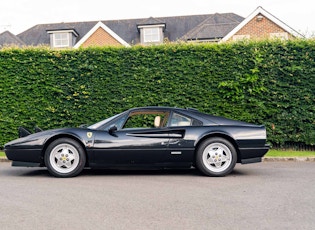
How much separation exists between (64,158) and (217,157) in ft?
8.93

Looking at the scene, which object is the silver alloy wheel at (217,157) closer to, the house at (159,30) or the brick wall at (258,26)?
the house at (159,30)

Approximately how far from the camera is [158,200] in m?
4.86

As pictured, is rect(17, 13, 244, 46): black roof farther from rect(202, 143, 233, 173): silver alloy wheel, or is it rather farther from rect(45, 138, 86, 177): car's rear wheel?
rect(45, 138, 86, 177): car's rear wheel

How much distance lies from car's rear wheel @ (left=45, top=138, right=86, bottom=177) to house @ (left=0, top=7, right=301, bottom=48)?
1998 cm

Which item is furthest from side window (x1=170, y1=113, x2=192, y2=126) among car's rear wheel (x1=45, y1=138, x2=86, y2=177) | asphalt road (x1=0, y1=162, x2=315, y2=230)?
car's rear wheel (x1=45, y1=138, x2=86, y2=177)

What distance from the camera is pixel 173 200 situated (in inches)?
191

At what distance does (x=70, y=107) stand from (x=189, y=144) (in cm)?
532

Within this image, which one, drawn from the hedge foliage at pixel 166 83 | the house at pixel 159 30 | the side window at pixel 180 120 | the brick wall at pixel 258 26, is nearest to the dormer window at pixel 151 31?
the house at pixel 159 30

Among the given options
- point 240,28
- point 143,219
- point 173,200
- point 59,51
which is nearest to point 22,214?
point 143,219

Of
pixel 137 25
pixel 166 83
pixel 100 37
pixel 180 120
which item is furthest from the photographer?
pixel 137 25

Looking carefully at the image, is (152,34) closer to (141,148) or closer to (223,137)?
(223,137)

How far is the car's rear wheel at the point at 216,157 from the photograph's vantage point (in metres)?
6.75

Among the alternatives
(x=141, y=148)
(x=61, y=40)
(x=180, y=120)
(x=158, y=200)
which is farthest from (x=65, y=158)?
(x=61, y=40)

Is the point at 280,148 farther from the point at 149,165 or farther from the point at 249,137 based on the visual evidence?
the point at 149,165
